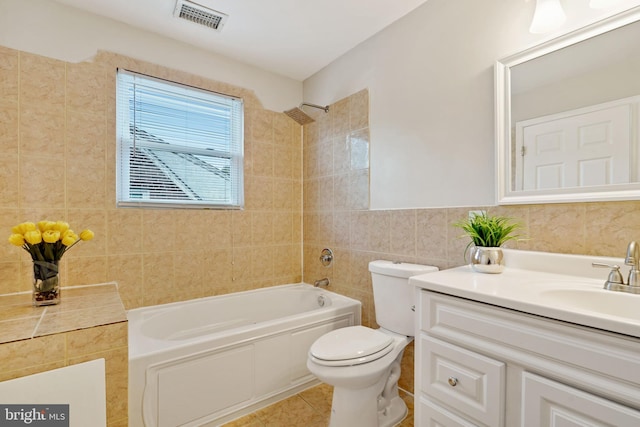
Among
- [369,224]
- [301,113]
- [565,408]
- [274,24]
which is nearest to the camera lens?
[565,408]

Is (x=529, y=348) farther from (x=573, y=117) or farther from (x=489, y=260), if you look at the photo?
(x=573, y=117)

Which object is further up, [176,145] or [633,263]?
[176,145]

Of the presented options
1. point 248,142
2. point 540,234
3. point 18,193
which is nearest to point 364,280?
point 540,234

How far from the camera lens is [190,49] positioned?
7.22 feet

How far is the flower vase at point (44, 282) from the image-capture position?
1.30 meters

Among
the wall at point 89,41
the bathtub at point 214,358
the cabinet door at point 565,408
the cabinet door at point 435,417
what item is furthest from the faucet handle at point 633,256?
the wall at point 89,41

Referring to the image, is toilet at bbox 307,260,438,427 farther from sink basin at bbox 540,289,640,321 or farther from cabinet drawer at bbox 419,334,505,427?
sink basin at bbox 540,289,640,321

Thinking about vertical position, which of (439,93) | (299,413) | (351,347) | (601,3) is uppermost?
(601,3)

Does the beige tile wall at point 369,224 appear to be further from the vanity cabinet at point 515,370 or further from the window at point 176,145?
the window at point 176,145

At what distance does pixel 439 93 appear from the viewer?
1.68 metres

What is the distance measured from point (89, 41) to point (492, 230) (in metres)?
2.63

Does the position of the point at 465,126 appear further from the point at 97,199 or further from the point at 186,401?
the point at 97,199

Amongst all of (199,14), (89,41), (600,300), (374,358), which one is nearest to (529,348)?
(600,300)

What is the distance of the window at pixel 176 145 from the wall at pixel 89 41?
0.18m
